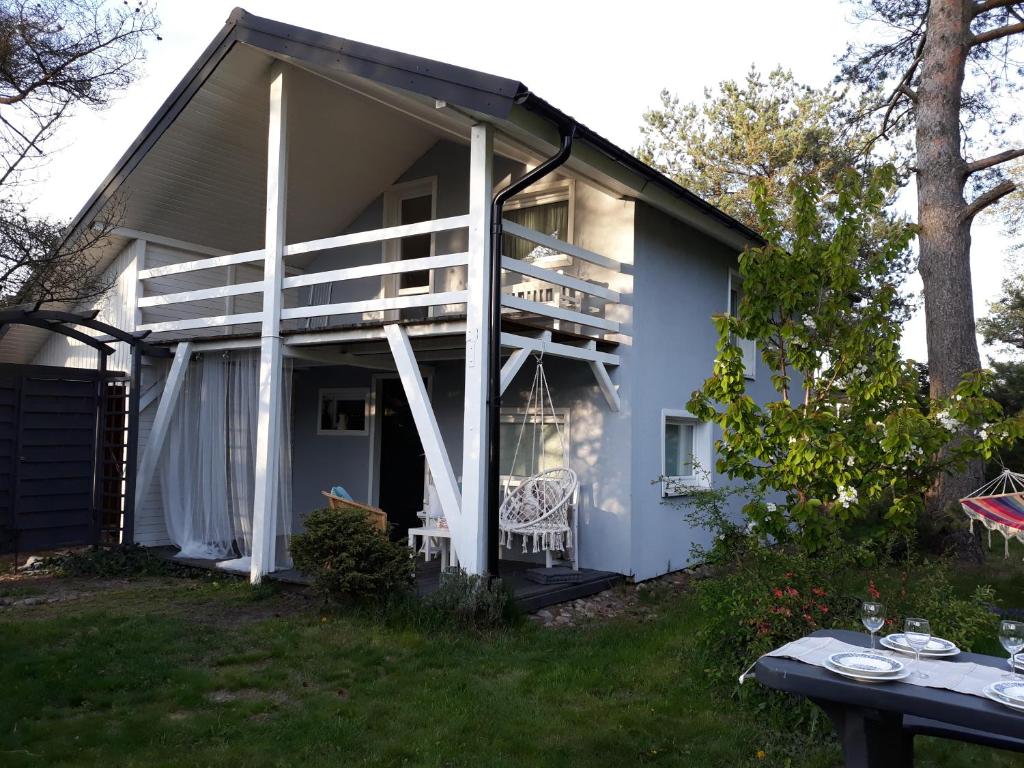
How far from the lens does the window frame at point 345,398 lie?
Result: 34.9 feet

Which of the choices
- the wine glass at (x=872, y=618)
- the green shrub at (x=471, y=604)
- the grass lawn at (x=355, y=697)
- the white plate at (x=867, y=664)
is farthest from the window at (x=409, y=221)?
the white plate at (x=867, y=664)

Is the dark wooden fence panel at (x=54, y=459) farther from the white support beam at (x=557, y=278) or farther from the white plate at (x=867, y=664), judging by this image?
the white plate at (x=867, y=664)

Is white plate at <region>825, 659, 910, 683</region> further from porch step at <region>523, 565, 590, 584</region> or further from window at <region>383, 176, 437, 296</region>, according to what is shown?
window at <region>383, 176, 437, 296</region>

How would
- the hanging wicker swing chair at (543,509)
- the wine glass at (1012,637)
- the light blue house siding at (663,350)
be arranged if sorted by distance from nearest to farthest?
the wine glass at (1012,637)
the hanging wicker swing chair at (543,509)
the light blue house siding at (663,350)

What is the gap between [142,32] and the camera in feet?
30.3

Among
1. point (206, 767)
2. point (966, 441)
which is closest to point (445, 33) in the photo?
point (966, 441)

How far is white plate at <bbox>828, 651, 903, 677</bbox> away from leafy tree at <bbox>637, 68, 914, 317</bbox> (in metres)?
17.8

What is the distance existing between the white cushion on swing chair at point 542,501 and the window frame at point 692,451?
1.35 metres

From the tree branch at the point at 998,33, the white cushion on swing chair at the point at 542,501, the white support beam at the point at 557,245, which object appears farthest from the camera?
the tree branch at the point at 998,33

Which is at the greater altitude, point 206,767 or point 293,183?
point 293,183

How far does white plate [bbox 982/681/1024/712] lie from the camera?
99.1 inches

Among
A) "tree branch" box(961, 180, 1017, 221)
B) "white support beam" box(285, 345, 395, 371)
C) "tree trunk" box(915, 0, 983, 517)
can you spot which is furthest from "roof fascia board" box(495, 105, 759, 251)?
"white support beam" box(285, 345, 395, 371)

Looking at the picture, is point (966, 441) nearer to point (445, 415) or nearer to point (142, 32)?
point (445, 415)

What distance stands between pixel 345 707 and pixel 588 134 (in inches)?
199
